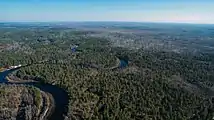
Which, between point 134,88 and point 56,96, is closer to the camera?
point 56,96

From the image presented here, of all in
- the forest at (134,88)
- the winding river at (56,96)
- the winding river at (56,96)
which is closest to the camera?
the forest at (134,88)

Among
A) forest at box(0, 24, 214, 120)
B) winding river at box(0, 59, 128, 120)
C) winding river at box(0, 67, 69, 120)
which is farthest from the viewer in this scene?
winding river at box(0, 59, 128, 120)

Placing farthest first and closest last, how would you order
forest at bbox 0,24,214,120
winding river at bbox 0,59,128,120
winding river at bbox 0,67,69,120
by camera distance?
1. winding river at bbox 0,59,128,120
2. winding river at bbox 0,67,69,120
3. forest at bbox 0,24,214,120

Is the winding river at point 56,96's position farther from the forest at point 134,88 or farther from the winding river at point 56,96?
the forest at point 134,88

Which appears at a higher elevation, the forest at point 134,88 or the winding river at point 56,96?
the forest at point 134,88

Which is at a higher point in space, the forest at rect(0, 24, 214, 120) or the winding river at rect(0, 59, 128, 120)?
the forest at rect(0, 24, 214, 120)

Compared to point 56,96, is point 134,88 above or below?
above

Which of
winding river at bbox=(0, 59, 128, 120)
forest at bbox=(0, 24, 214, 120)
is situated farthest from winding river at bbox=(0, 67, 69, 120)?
forest at bbox=(0, 24, 214, 120)

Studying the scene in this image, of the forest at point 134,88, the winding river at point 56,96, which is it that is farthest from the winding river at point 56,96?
the forest at point 134,88

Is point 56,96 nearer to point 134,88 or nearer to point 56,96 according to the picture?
point 56,96

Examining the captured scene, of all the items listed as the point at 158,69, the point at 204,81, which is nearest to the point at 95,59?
the point at 158,69

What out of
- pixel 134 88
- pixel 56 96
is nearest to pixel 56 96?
pixel 56 96

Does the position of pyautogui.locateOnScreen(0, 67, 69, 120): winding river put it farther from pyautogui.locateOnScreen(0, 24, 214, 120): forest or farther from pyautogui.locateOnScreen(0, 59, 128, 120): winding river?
pyautogui.locateOnScreen(0, 24, 214, 120): forest
